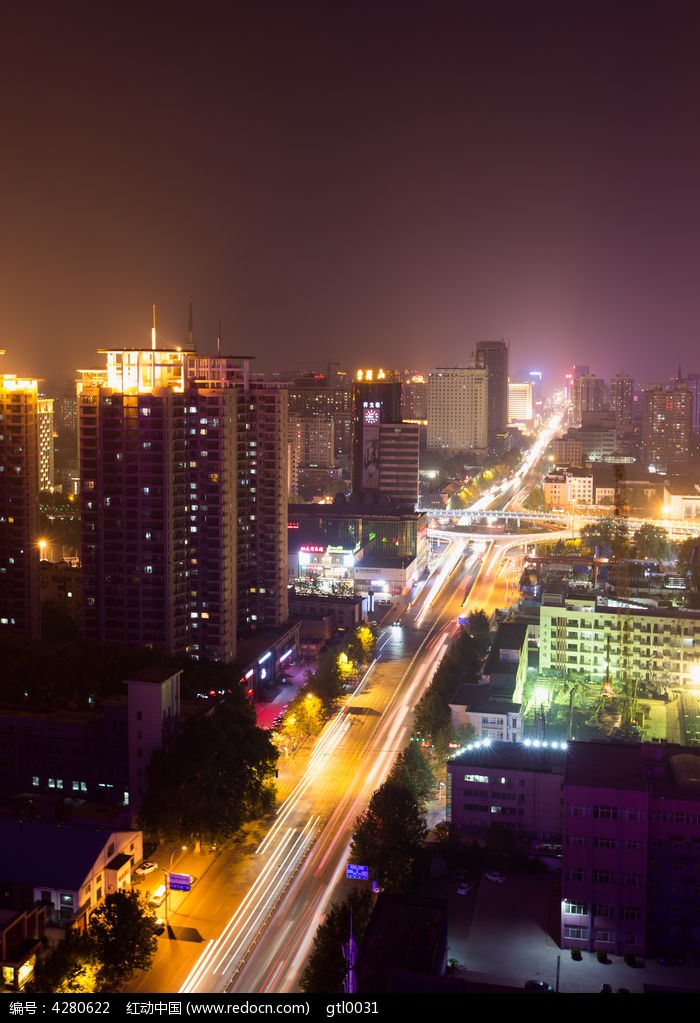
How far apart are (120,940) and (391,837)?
2366 mm

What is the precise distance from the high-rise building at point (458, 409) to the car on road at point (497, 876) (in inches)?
1389

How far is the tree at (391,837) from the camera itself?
8656 millimetres

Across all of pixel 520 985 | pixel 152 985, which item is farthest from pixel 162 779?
pixel 520 985

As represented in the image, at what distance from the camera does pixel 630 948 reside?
799 centimetres

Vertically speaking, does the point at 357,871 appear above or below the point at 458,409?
below

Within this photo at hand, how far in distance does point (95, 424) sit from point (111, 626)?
2.47m

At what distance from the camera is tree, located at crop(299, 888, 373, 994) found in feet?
23.9

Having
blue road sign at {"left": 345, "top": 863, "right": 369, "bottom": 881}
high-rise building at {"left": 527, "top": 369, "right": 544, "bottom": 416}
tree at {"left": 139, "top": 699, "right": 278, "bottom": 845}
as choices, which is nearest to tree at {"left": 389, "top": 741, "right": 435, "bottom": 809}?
tree at {"left": 139, "top": 699, "right": 278, "bottom": 845}

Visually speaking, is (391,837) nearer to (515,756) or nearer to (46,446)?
(515,756)

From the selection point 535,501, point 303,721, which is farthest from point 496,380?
point 303,721

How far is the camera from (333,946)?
7.49 metres

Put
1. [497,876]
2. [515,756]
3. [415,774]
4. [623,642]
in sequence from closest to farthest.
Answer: [497,876], [515,756], [415,774], [623,642]

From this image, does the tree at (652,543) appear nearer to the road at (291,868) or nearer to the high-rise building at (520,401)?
the road at (291,868)

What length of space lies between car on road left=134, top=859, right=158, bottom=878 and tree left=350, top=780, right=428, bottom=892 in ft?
5.46
